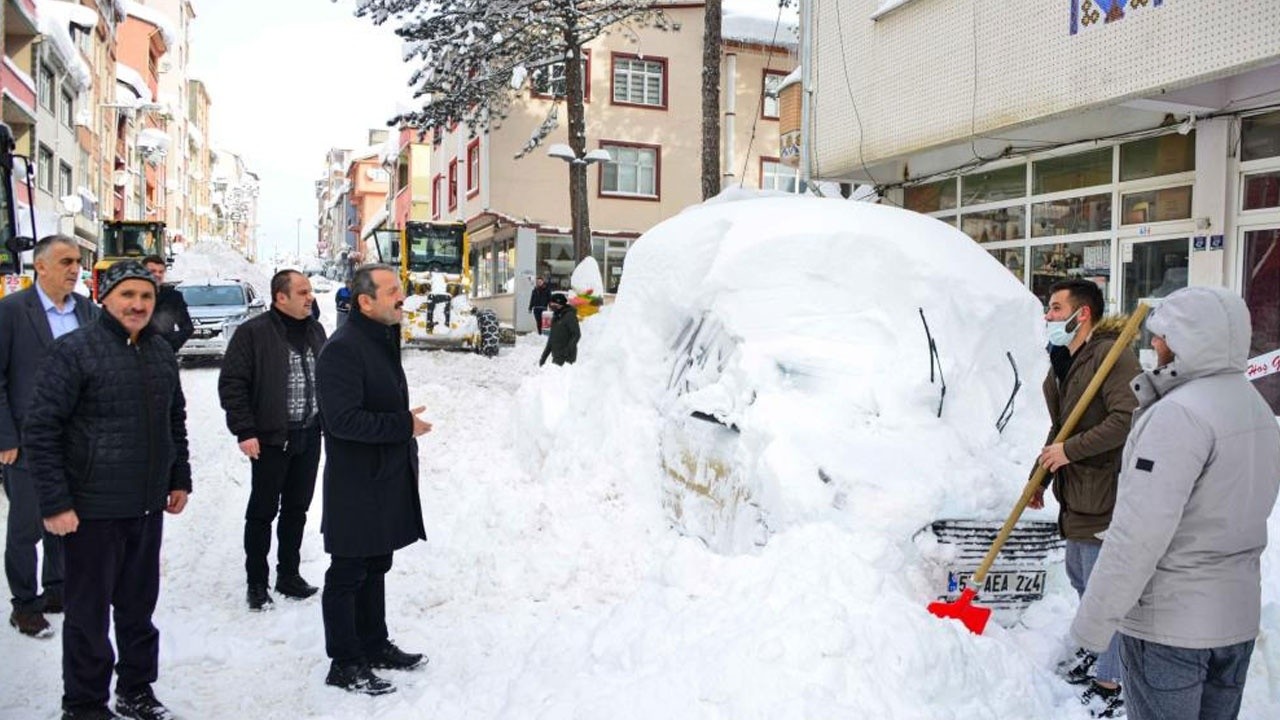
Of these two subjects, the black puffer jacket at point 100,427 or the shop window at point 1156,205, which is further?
the shop window at point 1156,205

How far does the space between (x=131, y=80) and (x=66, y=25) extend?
51.1 feet

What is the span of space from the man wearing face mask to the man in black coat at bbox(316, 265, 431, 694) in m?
2.82

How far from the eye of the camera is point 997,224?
1231 centimetres

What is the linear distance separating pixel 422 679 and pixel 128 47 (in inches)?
2166

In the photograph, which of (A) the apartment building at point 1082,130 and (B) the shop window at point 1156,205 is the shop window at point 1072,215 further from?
(B) the shop window at point 1156,205

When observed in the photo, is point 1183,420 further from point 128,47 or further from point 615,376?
point 128,47

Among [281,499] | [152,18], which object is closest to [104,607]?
[281,499]

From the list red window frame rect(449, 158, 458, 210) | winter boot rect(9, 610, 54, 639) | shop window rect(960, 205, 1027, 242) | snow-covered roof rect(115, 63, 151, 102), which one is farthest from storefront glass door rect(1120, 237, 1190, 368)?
snow-covered roof rect(115, 63, 151, 102)

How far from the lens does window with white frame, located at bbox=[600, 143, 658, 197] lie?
28438 millimetres

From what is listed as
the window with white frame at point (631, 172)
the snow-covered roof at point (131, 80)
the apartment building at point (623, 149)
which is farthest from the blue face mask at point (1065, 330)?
the snow-covered roof at point (131, 80)

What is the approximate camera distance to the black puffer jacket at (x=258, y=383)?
5.13 m

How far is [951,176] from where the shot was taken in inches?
511

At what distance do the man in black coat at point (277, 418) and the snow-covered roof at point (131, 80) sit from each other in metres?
44.7

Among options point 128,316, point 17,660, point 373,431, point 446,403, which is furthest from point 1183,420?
point 446,403
